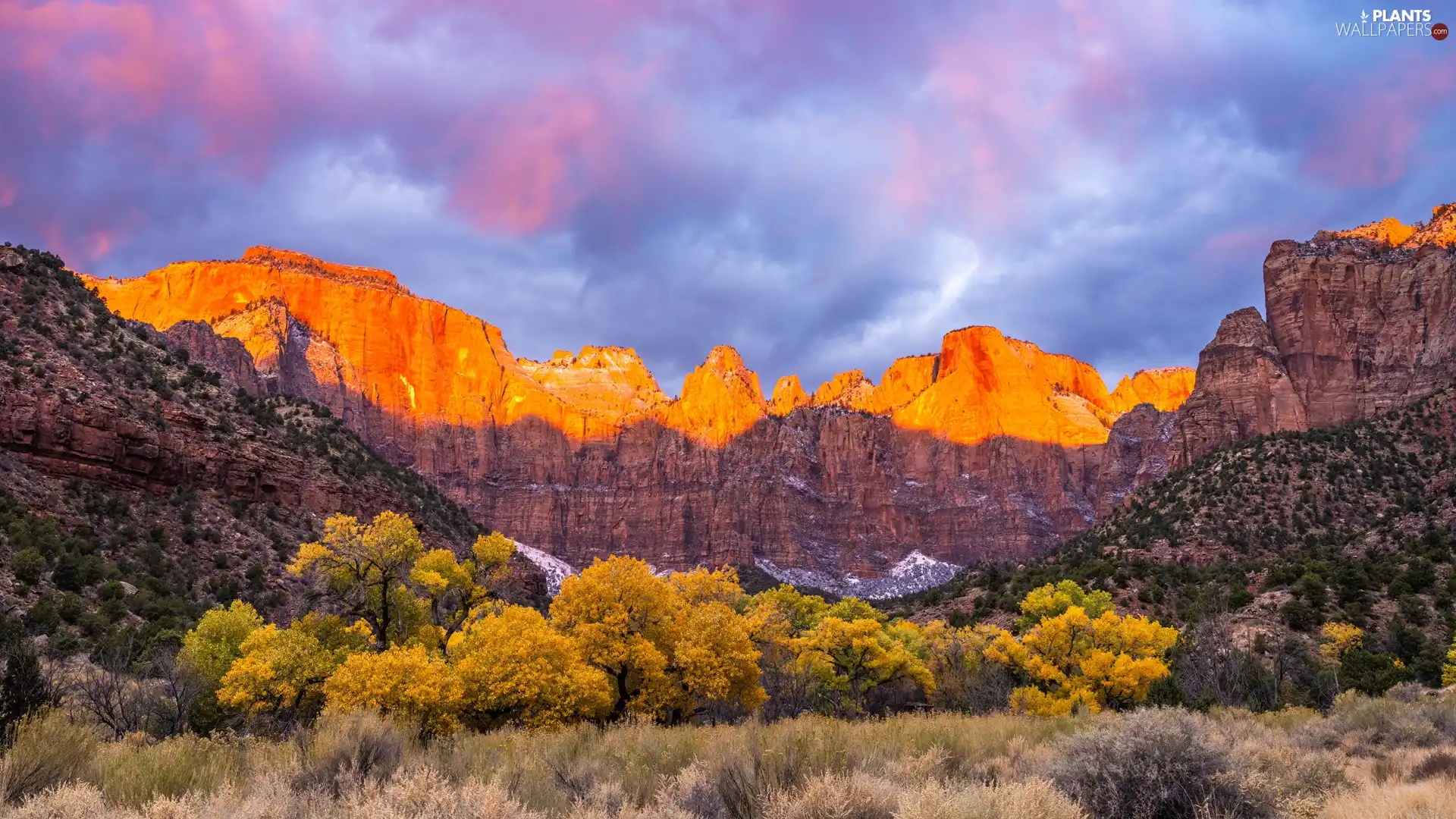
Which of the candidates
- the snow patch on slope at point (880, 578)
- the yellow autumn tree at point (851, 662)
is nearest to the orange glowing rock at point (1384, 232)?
the snow patch on slope at point (880, 578)

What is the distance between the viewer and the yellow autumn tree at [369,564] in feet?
72.9

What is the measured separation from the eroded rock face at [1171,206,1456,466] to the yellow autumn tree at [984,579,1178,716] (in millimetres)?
76439

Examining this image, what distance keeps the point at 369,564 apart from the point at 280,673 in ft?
12.6

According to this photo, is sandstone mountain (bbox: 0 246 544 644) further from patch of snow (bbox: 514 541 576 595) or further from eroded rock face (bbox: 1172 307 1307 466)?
patch of snow (bbox: 514 541 576 595)

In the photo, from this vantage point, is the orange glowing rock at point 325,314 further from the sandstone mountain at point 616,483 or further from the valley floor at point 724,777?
the valley floor at point 724,777

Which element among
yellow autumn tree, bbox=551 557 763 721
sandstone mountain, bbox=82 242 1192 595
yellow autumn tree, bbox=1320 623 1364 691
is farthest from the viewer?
sandstone mountain, bbox=82 242 1192 595

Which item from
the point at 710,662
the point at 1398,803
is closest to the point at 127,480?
the point at 710,662

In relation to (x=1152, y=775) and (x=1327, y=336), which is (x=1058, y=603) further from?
(x=1327, y=336)

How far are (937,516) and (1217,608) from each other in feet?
504

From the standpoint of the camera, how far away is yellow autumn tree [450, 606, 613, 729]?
61.0 feet

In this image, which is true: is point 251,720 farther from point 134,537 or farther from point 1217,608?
point 1217,608

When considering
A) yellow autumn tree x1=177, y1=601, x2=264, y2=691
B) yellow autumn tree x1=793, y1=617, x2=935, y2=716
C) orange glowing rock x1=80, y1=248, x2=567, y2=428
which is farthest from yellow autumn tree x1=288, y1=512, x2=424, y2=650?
orange glowing rock x1=80, y1=248, x2=567, y2=428

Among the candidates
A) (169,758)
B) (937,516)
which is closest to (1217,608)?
(169,758)

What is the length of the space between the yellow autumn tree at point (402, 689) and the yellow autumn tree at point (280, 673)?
1490mm
